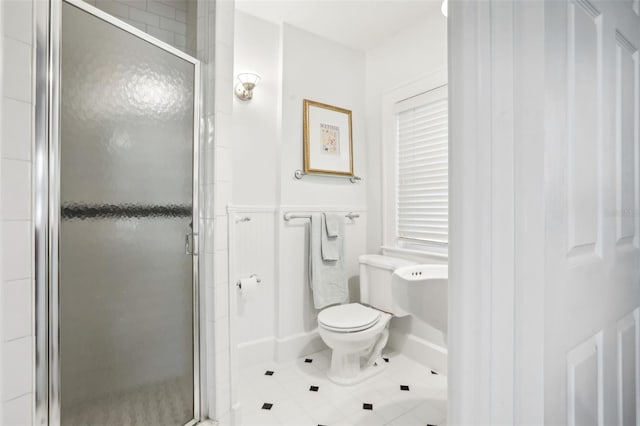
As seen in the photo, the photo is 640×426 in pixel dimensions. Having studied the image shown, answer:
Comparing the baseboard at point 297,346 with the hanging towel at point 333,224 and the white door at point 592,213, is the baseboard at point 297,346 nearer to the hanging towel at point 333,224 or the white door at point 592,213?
the hanging towel at point 333,224

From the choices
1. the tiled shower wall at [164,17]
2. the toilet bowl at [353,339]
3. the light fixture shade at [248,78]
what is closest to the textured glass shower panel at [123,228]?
the tiled shower wall at [164,17]

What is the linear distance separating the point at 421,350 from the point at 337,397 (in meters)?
0.73

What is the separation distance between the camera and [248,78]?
2.11 m

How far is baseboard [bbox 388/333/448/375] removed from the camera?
213cm

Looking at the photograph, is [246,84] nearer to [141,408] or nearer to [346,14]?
[346,14]

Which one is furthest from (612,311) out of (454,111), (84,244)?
(84,244)

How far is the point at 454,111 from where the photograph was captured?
57cm

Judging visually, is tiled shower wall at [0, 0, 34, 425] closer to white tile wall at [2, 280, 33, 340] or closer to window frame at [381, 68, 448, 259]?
white tile wall at [2, 280, 33, 340]

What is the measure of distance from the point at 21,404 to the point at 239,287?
4.01ft

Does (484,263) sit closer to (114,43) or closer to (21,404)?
(21,404)

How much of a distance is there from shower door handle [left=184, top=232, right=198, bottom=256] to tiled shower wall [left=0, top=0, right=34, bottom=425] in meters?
0.60

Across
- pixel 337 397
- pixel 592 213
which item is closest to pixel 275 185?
pixel 337 397

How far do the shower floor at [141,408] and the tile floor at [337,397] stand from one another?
0.36 meters

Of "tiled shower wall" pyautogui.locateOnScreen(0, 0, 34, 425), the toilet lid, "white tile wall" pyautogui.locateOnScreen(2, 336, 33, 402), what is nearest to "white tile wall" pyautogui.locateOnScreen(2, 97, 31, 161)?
"tiled shower wall" pyautogui.locateOnScreen(0, 0, 34, 425)
